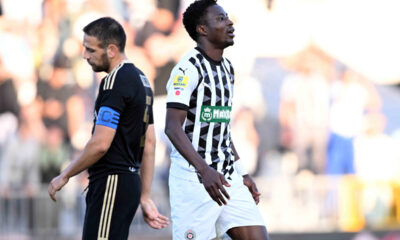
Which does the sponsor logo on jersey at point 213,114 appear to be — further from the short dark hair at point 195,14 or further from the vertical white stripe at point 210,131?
the short dark hair at point 195,14

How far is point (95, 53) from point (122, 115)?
17.4 inches

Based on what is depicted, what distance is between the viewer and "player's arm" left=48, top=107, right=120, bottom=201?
5609 millimetres

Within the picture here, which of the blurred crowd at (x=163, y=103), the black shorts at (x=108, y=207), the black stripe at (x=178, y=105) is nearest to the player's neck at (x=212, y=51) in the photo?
the black stripe at (x=178, y=105)

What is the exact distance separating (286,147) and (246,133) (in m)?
0.69

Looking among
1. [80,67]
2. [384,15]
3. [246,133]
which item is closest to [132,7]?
[80,67]

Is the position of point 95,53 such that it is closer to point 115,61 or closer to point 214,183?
point 115,61

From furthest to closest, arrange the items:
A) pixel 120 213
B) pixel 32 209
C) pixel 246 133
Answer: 1. pixel 246 133
2. pixel 32 209
3. pixel 120 213

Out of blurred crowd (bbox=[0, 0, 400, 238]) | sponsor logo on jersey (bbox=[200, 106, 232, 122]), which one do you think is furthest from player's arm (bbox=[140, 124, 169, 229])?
blurred crowd (bbox=[0, 0, 400, 238])

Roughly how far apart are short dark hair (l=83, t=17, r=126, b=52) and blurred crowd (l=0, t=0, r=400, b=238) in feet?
25.1

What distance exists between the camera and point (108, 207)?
5.71m

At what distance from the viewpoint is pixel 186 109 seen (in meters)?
6.00

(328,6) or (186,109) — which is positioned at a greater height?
(328,6)

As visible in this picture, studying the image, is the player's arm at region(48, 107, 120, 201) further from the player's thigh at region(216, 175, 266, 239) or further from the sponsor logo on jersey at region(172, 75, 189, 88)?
the player's thigh at region(216, 175, 266, 239)

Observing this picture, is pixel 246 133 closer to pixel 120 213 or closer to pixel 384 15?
pixel 384 15
